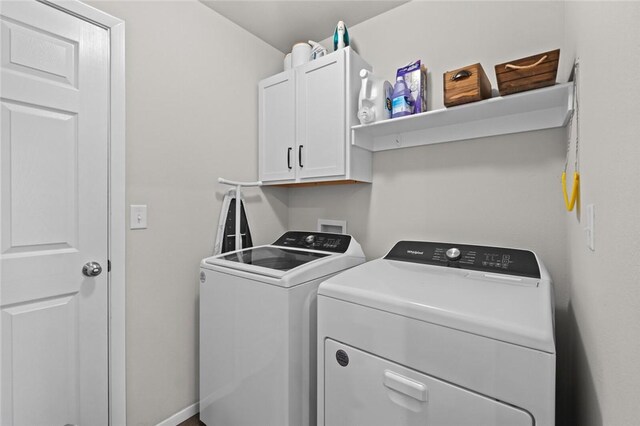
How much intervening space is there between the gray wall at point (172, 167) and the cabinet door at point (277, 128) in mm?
169

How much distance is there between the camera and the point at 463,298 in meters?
1.00

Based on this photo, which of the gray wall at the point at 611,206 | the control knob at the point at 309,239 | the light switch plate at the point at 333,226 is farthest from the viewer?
the light switch plate at the point at 333,226

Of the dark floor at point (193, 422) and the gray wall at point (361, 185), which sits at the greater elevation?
the gray wall at point (361, 185)

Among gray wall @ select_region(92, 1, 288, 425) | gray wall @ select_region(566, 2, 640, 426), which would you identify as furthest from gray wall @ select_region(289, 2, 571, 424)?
gray wall @ select_region(92, 1, 288, 425)

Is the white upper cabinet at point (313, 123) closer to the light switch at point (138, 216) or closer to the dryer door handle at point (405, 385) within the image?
the light switch at point (138, 216)

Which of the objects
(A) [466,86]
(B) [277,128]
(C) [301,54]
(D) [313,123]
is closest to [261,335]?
(D) [313,123]

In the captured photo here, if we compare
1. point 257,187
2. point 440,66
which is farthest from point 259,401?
point 440,66

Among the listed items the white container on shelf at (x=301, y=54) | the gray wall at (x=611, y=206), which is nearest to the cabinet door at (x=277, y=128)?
the white container on shelf at (x=301, y=54)

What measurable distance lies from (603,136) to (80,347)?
6.95 ft

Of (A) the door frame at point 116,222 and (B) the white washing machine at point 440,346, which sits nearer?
(B) the white washing machine at point 440,346

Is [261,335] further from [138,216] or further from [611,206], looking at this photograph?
[611,206]

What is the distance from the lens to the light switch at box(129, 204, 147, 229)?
158 centimetres

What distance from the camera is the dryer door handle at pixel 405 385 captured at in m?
0.92

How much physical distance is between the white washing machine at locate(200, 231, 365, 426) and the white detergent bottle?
79cm
